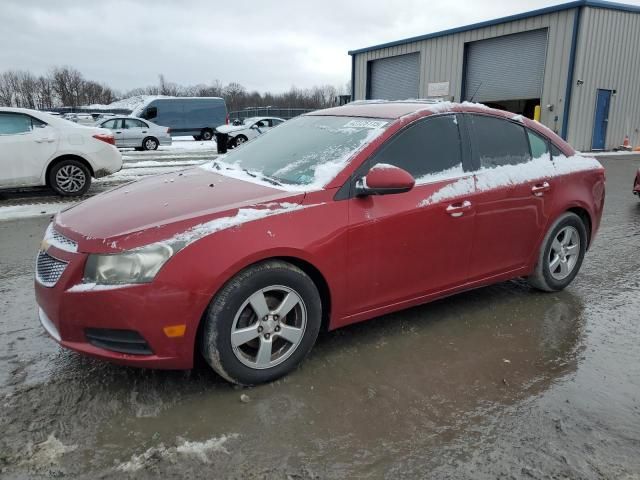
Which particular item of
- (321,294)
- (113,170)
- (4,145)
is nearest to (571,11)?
(113,170)

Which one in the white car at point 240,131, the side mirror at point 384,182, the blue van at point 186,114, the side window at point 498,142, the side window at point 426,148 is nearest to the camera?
the side mirror at point 384,182

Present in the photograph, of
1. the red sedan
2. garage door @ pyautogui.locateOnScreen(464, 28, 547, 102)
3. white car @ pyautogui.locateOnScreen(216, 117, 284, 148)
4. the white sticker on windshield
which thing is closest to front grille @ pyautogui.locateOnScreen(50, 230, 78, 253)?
the red sedan

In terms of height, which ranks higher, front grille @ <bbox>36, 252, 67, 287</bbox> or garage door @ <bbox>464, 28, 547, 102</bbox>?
garage door @ <bbox>464, 28, 547, 102</bbox>

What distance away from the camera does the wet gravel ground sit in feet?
7.65

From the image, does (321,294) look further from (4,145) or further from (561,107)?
(561,107)

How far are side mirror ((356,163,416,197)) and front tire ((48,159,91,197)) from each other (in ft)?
24.2

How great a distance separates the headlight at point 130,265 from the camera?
2570 millimetres

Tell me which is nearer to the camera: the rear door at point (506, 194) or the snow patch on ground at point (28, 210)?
the rear door at point (506, 194)

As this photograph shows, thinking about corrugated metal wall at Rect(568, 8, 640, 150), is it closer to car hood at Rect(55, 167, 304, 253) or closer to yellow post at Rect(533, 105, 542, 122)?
yellow post at Rect(533, 105, 542, 122)

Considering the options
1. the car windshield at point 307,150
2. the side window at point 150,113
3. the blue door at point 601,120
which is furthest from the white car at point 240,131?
the car windshield at point 307,150

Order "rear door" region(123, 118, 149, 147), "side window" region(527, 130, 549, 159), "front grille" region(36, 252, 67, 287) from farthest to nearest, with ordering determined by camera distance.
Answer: "rear door" region(123, 118, 149, 147) → "side window" region(527, 130, 549, 159) → "front grille" region(36, 252, 67, 287)

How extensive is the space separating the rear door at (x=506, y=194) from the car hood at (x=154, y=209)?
1.51 meters

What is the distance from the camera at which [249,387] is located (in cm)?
293

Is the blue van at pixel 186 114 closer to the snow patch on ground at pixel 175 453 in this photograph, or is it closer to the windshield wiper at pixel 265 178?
the windshield wiper at pixel 265 178
